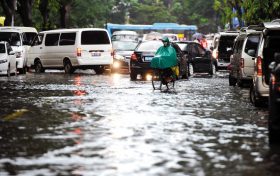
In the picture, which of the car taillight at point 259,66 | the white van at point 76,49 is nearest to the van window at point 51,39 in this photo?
the white van at point 76,49

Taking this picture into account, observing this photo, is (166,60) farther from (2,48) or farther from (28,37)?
(28,37)

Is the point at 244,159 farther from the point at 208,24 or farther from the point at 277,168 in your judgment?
the point at 208,24

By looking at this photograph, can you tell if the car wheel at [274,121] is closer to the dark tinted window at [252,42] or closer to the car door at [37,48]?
the dark tinted window at [252,42]

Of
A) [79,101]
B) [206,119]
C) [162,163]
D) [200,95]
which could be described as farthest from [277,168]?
[200,95]

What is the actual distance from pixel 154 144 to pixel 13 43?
2648cm

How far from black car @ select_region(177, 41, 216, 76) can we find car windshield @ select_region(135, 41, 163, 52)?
156 inches

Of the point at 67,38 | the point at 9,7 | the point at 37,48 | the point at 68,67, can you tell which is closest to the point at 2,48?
the point at 67,38

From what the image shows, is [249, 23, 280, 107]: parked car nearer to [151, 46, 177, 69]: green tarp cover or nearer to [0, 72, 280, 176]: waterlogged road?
[0, 72, 280, 176]: waterlogged road

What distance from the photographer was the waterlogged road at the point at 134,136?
8.56 m

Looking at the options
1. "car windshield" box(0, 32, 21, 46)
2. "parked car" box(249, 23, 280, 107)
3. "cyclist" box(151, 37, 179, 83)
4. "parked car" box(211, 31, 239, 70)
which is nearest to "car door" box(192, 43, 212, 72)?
"parked car" box(211, 31, 239, 70)

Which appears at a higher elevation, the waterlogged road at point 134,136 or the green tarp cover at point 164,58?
the green tarp cover at point 164,58

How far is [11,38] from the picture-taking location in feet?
118

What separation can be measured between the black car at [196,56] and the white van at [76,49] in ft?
11.3

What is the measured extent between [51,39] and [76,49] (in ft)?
7.24
